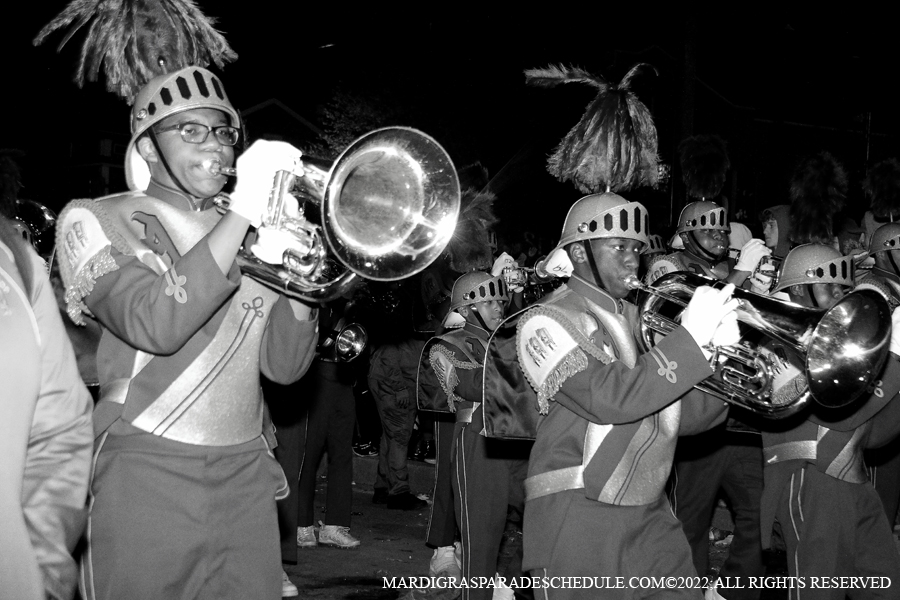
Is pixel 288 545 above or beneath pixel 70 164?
beneath

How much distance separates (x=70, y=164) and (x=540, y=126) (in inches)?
811

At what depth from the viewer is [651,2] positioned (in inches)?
742

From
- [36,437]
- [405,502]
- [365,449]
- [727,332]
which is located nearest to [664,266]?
[405,502]

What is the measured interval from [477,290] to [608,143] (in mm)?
2387

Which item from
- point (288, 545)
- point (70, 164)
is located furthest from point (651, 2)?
point (70, 164)

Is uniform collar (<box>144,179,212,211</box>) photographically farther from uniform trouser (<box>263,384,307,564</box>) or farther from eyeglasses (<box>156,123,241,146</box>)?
uniform trouser (<box>263,384,307,564</box>)

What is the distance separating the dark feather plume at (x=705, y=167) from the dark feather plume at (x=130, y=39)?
6259 millimetres

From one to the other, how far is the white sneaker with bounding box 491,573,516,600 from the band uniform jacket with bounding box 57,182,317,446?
3.22 metres

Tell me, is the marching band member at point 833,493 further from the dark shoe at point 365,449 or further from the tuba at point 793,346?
the dark shoe at point 365,449

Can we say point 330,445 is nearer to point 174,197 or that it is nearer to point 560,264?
point 560,264

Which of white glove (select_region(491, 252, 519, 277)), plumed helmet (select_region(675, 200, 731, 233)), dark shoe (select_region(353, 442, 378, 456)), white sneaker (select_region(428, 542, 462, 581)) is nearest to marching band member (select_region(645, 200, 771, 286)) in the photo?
plumed helmet (select_region(675, 200, 731, 233))

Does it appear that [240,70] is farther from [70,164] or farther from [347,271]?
[347,271]

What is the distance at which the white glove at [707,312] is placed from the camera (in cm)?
406

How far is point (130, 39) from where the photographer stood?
12.7 ft
